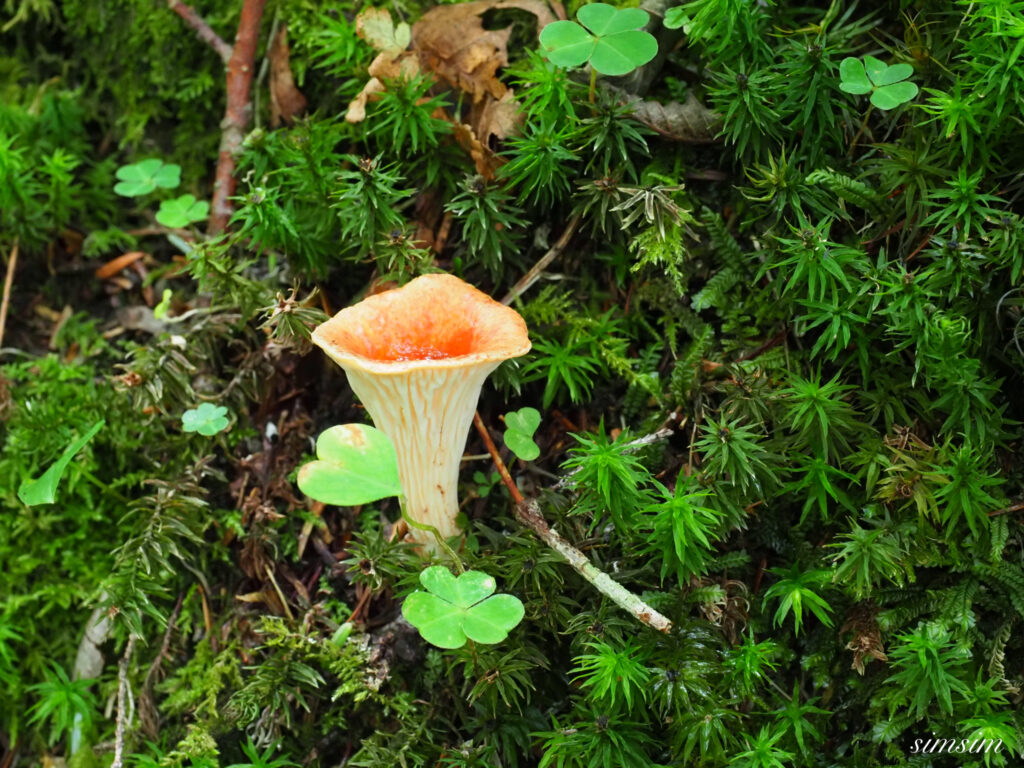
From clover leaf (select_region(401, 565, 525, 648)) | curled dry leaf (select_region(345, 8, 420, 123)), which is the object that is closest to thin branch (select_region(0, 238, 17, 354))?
curled dry leaf (select_region(345, 8, 420, 123))

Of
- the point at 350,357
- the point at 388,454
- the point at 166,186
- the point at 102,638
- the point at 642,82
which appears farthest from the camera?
the point at 166,186

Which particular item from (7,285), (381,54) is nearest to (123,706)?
(7,285)

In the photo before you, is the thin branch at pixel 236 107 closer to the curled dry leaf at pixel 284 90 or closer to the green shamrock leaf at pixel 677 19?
the curled dry leaf at pixel 284 90

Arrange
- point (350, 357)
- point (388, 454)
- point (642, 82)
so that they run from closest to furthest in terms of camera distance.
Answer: point (350, 357), point (388, 454), point (642, 82)

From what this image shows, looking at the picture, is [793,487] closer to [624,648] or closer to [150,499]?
[624,648]

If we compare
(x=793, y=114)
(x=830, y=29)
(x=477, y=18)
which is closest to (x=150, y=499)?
(x=477, y=18)

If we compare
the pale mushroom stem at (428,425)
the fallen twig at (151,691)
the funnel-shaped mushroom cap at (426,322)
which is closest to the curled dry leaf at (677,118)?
the funnel-shaped mushroom cap at (426,322)

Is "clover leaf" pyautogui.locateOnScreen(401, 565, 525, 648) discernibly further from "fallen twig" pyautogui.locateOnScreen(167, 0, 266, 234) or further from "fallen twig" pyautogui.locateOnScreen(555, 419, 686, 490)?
"fallen twig" pyautogui.locateOnScreen(167, 0, 266, 234)
